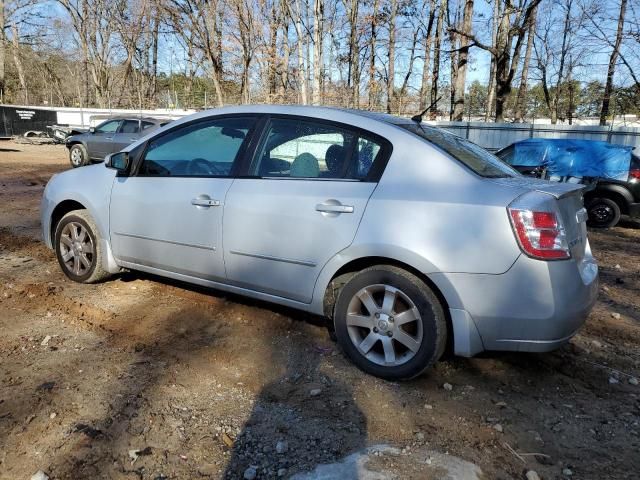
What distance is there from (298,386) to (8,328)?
2.20 m

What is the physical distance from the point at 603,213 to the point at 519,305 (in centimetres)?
810

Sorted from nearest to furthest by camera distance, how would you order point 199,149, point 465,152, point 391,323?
point 391,323 < point 465,152 < point 199,149

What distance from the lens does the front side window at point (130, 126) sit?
16.0 metres

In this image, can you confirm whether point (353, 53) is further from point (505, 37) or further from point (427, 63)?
point (505, 37)

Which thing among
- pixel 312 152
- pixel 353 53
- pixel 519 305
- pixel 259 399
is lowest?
pixel 259 399

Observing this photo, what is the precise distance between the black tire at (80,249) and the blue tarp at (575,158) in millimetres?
8403

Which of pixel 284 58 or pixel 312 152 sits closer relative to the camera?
pixel 312 152

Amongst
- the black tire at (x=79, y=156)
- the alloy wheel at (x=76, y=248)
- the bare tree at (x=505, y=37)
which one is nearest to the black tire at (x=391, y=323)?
the alloy wheel at (x=76, y=248)

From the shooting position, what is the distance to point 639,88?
25016 millimetres

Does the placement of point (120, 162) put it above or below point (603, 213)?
above

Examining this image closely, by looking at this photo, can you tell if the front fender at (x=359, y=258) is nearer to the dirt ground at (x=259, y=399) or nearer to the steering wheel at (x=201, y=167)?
the dirt ground at (x=259, y=399)

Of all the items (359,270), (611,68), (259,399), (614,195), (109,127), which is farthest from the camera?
(611,68)

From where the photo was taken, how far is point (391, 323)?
2.96 meters

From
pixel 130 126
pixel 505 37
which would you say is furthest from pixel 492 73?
pixel 130 126
